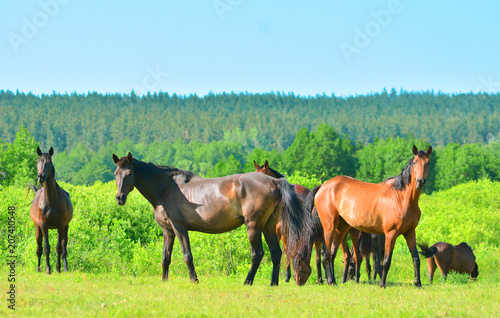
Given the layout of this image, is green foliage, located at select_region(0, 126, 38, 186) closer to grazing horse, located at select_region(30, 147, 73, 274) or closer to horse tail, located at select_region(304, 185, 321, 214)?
grazing horse, located at select_region(30, 147, 73, 274)

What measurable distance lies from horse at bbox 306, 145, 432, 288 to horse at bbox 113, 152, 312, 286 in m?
0.87

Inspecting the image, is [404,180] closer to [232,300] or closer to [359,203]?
[359,203]

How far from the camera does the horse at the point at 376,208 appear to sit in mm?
11828

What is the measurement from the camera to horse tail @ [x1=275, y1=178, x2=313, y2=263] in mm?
11984

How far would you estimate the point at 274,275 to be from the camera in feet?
39.8

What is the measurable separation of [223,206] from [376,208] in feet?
10.7

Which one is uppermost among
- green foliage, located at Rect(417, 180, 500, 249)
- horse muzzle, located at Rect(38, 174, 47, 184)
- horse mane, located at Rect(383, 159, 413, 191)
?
horse muzzle, located at Rect(38, 174, 47, 184)

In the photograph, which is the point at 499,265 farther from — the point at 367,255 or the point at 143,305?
the point at 143,305

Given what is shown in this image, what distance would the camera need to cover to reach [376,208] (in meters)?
12.4

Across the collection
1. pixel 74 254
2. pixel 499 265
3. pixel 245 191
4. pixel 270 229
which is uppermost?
pixel 245 191

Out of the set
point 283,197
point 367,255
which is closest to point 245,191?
point 283,197

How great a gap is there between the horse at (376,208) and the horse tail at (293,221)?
78 centimetres

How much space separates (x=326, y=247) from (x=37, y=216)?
7.03 metres

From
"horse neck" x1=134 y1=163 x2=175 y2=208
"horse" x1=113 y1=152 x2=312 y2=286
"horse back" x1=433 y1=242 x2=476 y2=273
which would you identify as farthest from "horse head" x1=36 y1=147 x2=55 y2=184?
"horse back" x1=433 y1=242 x2=476 y2=273
